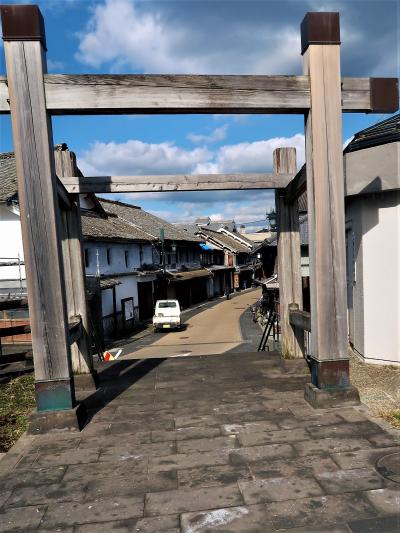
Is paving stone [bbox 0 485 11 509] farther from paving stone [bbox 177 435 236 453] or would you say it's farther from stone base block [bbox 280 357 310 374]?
stone base block [bbox 280 357 310 374]

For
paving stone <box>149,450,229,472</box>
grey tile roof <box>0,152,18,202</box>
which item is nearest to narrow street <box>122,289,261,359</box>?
grey tile roof <box>0,152,18,202</box>

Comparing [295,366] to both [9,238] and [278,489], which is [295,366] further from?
[9,238]

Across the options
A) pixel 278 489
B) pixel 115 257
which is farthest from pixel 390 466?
pixel 115 257

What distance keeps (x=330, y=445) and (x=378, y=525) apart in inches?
48.1

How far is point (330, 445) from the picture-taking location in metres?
3.98

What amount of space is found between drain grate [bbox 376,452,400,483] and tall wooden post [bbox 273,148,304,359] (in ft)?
10.1

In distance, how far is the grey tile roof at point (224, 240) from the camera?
51406 mm

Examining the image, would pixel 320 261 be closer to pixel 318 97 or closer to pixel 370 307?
pixel 318 97

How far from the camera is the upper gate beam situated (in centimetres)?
461

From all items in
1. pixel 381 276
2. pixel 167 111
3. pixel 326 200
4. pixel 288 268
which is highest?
pixel 167 111

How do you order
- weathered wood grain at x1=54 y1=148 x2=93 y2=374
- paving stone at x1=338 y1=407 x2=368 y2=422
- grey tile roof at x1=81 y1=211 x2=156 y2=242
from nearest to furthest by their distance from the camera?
paving stone at x1=338 y1=407 x2=368 y2=422 → weathered wood grain at x1=54 y1=148 x2=93 y2=374 → grey tile roof at x1=81 y1=211 x2=156 y2=242

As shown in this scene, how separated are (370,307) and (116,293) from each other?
19715mm

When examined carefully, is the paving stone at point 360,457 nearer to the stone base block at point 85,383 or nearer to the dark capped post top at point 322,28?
the stone base block at point 85,383

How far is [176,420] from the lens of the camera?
15.9ft
